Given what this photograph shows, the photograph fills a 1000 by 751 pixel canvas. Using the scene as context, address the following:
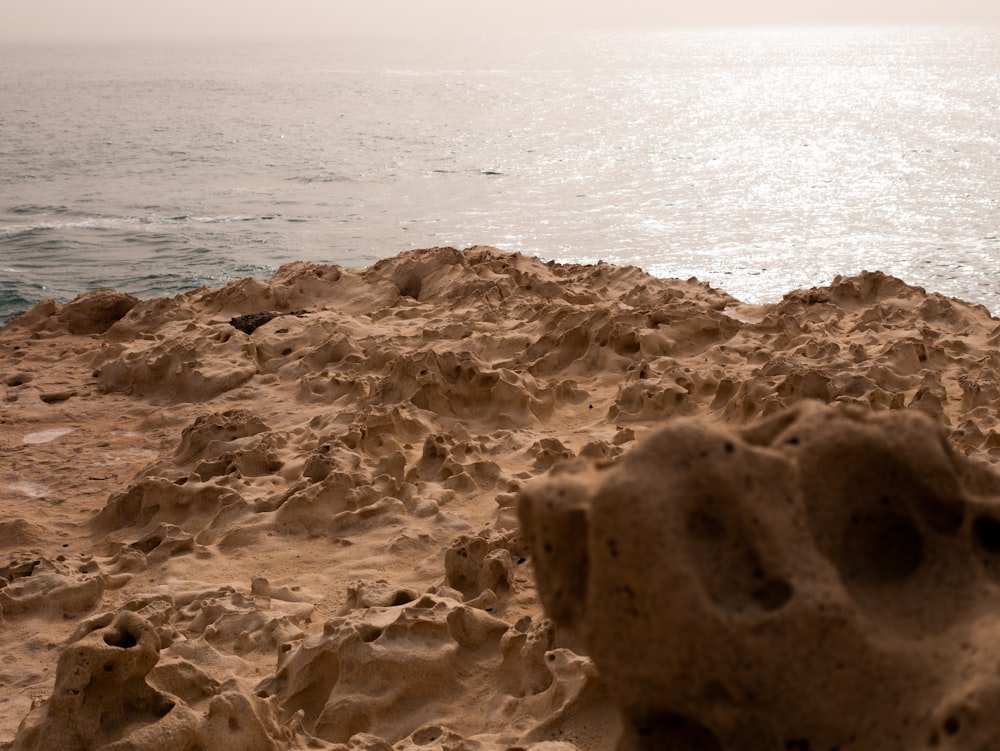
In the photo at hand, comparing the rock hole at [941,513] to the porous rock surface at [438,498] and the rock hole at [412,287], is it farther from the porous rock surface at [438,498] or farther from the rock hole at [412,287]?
the rock hole at [412,287]

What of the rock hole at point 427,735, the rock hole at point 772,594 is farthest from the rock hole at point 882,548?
the rock hole at point 427,735

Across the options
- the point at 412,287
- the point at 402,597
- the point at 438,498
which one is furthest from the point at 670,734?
the point at 412,287

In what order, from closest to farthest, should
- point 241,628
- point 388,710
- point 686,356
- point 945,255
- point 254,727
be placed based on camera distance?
point 254,727 < point 388,710 < point 241,628 < point 686,356 < point 945,255

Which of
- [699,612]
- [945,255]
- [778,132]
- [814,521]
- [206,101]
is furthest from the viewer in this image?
[206,101]

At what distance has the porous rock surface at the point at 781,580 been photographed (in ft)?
4.51

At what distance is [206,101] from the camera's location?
3659 centimetres

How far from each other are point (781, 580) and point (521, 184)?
53.7ft

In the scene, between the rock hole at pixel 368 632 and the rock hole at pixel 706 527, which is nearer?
the rock hole at pixel 706 527

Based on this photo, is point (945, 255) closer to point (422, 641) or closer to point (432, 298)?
point (432, 298)

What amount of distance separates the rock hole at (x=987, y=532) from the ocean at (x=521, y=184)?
829 centimetres

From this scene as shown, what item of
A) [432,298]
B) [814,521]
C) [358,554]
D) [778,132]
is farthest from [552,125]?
[814,521]

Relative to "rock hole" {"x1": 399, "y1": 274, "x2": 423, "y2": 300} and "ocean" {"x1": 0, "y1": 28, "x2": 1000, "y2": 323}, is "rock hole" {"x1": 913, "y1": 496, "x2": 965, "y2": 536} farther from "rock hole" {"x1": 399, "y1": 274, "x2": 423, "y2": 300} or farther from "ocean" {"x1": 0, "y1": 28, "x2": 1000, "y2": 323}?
"ocean" {"x1": 0, "y1": 28, "x2": 1000, "y2": 323}

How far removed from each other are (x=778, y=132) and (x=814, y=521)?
75.5 ft

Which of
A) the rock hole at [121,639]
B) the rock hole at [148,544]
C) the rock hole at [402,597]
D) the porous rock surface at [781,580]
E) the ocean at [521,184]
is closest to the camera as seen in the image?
the porous rock surface at [781,580]
